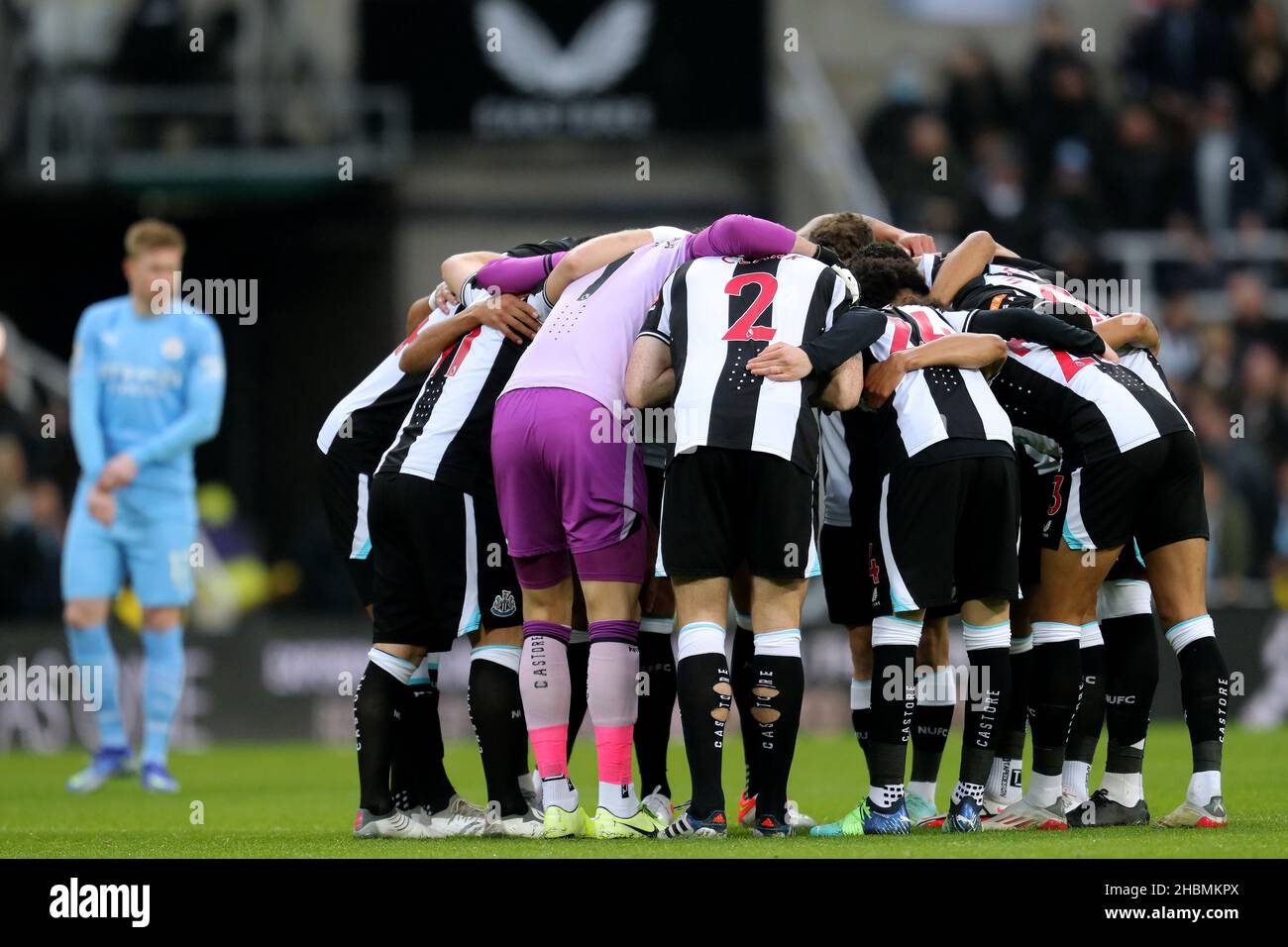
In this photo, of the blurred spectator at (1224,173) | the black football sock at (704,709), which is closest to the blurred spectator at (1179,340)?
the blurred spectator at (1224,173)

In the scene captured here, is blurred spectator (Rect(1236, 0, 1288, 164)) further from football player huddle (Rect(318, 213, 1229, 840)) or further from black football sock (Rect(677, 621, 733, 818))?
black football sock (Rect(677, 621, 733, 818))

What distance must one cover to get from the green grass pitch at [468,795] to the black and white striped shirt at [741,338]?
1.34 metres

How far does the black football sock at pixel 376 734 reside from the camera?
6770 mm

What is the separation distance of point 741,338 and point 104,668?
520 cm

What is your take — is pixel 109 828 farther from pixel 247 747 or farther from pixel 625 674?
pixel 247 747

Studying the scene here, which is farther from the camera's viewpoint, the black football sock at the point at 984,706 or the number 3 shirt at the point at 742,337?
the black football sock at the point at 984,706

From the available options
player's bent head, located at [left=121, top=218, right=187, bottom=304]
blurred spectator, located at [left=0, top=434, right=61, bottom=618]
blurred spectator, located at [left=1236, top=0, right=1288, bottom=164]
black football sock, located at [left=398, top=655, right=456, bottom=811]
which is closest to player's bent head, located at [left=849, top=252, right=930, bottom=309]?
black football sock, located at [left=398, top=655, right=456, bottom=811]

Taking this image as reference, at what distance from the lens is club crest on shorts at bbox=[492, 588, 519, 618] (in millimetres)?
6887

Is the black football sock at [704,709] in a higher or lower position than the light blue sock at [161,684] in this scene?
higher

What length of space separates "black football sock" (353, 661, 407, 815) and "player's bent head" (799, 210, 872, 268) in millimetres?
2372

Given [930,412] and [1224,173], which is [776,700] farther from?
[1224,173]

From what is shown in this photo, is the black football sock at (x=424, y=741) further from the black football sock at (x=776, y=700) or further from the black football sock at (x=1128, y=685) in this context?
the black football sock at (x=1128, y=685)

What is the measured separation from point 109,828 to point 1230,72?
15496mm

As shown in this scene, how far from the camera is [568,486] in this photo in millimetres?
6594
